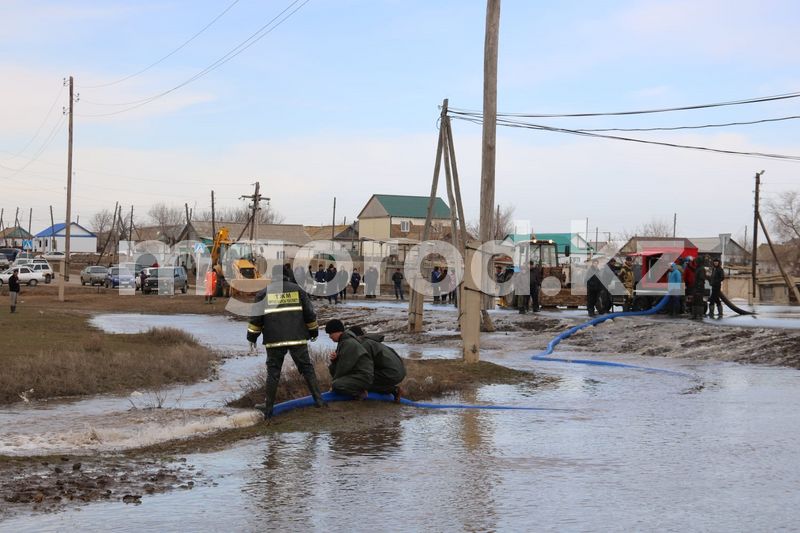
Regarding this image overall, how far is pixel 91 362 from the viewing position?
60.0 ft

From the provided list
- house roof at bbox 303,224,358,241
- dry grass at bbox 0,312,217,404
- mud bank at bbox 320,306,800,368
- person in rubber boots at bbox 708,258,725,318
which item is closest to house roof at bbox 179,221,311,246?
house roof at bbox 303,224,358,241

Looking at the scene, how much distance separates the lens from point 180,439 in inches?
424

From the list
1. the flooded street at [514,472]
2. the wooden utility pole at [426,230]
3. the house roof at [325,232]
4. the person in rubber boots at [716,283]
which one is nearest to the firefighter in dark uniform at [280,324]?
the flooded street at [514,472]

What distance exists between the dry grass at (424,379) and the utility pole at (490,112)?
678 centimetres

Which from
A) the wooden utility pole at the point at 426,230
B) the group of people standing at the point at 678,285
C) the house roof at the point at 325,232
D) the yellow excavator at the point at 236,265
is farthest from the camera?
the house roof at the point at 325,232

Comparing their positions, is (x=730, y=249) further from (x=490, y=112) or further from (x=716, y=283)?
(x=490, y=112)

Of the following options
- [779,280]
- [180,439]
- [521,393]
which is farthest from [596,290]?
[779,280]

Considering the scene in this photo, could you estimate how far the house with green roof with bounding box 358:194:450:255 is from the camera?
4331 inches

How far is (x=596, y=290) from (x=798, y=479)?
22.7m

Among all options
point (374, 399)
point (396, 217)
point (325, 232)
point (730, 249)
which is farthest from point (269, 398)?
point (325, 232)

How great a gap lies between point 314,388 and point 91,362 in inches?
316

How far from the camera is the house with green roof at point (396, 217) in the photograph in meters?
110

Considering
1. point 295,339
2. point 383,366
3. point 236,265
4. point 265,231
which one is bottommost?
point 383,366

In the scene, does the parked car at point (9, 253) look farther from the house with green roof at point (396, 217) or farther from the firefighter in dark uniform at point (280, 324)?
the firefighter in dark uniform at point (280, 324)
